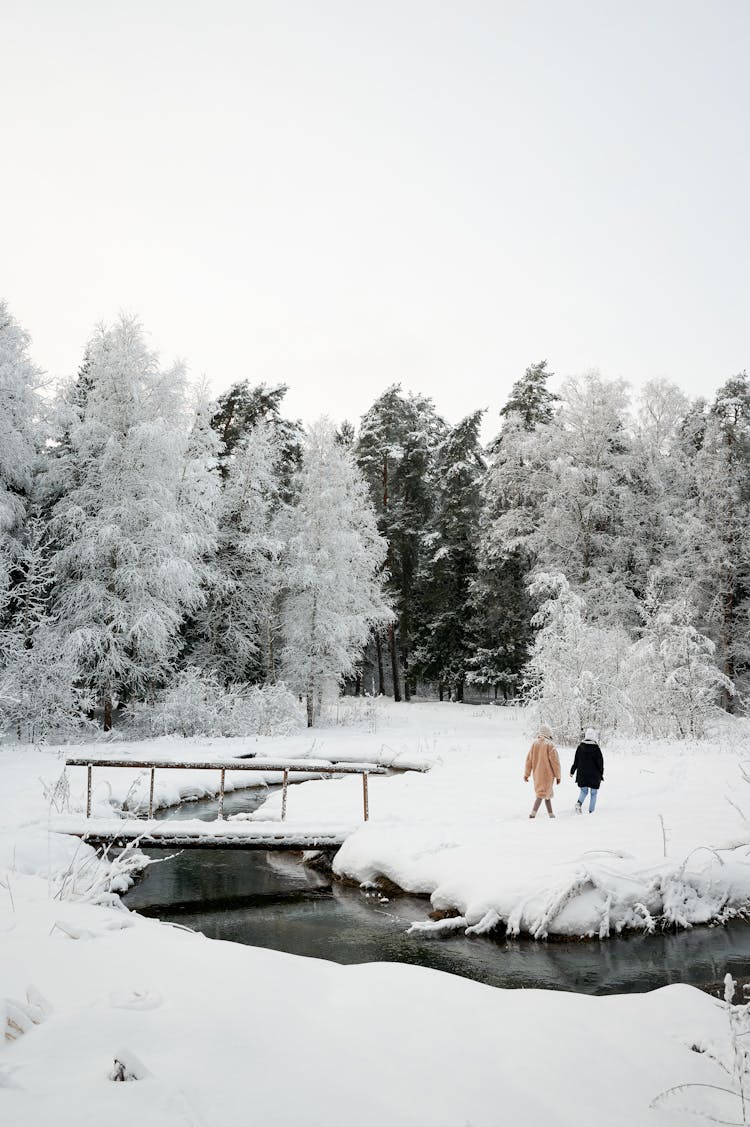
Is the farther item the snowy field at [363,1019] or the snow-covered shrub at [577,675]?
the snow-covered shrub at [577,675]

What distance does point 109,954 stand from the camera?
4906 millimetres

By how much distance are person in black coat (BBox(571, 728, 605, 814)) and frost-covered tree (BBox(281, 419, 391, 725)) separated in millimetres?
15441

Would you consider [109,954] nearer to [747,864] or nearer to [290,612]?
[747,864]

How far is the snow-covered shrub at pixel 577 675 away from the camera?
19578 mm

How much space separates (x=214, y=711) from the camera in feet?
77.2

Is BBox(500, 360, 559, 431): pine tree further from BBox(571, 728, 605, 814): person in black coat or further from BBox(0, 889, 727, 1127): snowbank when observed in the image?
BBox(0, 889, 727, 1127): snowbank

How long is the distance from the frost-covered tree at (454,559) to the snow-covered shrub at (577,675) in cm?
1559

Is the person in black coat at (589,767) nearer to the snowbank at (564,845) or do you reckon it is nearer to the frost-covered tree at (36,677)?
the snowbank at (564,845)

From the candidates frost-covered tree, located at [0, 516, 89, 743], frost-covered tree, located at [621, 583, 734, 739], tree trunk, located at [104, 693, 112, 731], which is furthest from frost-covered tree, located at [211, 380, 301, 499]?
frost-covered tree, located at [621, 583, 734, 739]

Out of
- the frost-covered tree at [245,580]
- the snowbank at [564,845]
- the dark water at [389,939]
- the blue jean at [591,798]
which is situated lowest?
the dark water at [389,939]

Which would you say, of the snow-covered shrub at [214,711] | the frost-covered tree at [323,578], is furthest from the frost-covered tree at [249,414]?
the snow-covered shrub at [214,711]

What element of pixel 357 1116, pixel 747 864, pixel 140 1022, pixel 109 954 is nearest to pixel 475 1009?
pixel 357 1116

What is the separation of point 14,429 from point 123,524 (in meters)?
4.22

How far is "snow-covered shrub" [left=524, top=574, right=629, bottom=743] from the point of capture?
64.2 ft
